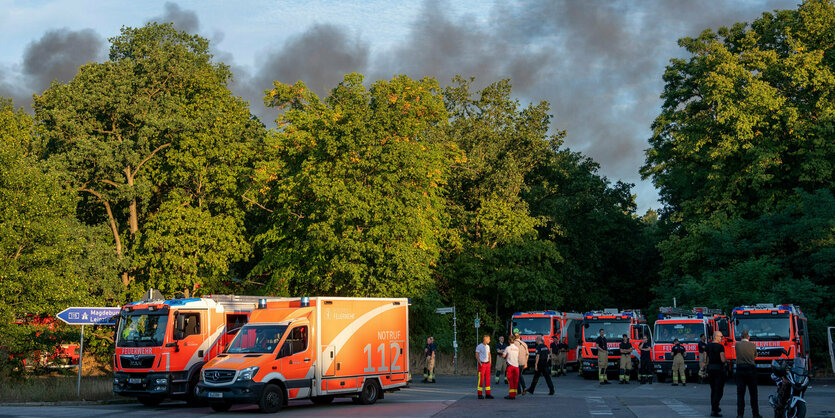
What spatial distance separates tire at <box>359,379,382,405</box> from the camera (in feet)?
69.9

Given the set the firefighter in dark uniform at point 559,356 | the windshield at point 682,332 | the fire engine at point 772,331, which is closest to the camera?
the fire engine at point 772,331

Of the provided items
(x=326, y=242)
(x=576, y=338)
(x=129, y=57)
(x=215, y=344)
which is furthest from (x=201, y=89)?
(x=215, y=344)

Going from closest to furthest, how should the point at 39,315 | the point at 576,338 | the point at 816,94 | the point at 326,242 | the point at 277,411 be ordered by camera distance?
the point at 277,411 < the point at 39,315 < the point at 326,242 < the point at 816,94 < the point at 576,338

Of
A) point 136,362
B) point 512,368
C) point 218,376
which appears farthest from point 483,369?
point 136,362

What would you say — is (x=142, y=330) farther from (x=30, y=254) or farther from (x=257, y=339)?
(x=30, y=254)

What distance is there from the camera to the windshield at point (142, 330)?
2156 centimetres

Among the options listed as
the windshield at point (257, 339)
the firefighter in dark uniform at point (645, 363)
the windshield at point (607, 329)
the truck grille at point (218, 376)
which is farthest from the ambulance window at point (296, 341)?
the windshield at point (607, 329)

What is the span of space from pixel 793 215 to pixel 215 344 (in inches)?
1234

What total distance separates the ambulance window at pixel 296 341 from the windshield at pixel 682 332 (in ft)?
63.3

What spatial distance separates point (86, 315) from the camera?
22938 millimetres

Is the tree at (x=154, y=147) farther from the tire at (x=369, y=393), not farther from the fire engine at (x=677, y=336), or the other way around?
the tire at (x=369, y=393)

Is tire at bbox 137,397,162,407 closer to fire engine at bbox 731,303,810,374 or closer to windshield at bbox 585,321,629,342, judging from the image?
fire engine at bbox 731,303,810,374

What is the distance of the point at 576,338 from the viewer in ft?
155

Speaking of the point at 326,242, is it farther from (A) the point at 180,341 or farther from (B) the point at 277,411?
(B) the point at 277,411
